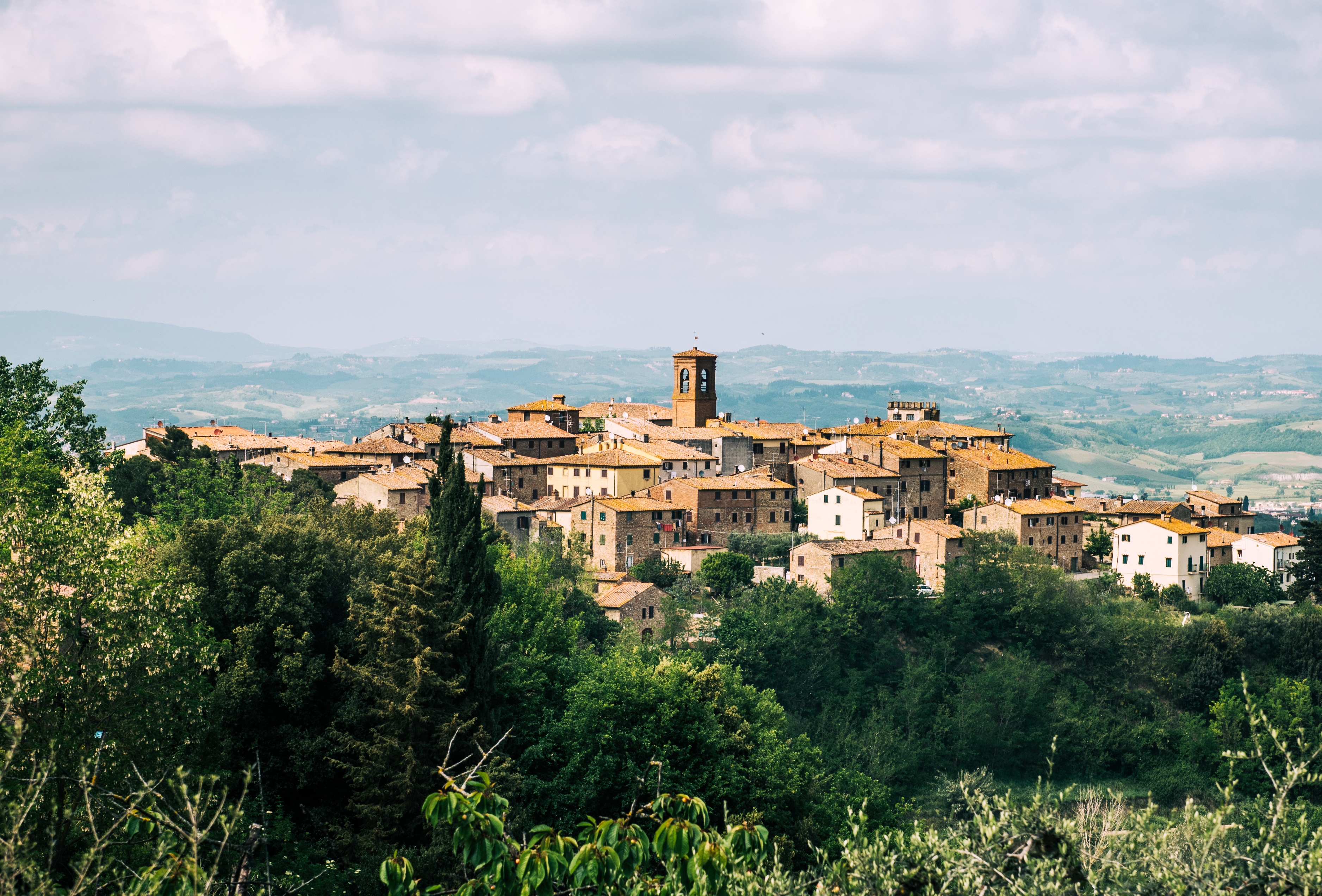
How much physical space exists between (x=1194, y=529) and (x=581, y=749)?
4667 cm

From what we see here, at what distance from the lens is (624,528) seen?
53.7m

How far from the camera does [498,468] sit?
5969 centimetres

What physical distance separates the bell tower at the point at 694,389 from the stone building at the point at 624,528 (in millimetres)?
18224

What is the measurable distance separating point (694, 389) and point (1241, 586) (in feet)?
91.4

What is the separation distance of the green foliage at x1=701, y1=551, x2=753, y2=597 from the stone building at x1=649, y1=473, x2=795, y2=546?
317cm

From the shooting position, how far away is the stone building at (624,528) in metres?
53.3

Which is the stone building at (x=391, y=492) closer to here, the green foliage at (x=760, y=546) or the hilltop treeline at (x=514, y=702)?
the hilltop treeline at (x=514, y=702)

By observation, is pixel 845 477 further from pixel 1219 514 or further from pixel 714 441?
pixel 1219 514

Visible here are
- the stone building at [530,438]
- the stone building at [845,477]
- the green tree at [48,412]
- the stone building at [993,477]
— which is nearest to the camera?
the green tree at [48,412]

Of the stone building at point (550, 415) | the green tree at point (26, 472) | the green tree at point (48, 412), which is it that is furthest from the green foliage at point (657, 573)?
the green tree at point (26, 472)

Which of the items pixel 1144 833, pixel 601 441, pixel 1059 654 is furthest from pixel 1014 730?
pixel 1144 833

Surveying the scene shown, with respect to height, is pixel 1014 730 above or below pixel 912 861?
below

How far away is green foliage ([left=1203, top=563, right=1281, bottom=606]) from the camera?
62812 mm

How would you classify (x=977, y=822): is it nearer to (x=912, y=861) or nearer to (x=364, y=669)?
(x=912, y=861)
